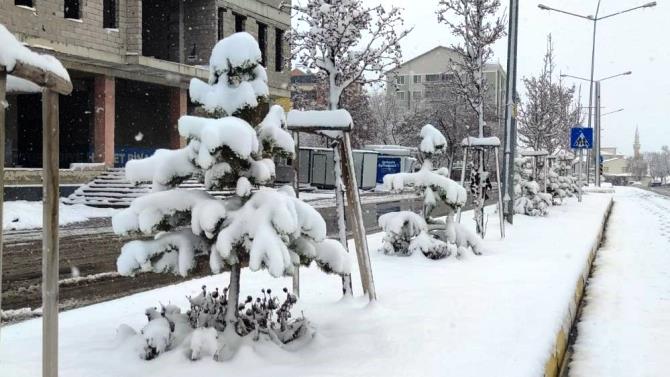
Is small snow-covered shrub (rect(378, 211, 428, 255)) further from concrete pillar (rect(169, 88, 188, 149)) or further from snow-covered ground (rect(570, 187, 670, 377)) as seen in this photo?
concrete pillar (rect(169, 88, 188, 149))

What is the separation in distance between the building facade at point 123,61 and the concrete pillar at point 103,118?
0.12 feet

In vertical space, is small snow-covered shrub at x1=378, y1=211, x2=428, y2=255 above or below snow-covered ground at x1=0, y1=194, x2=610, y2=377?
above

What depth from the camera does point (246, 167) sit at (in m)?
4.05

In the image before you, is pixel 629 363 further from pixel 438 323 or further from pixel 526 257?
pixel 526 257

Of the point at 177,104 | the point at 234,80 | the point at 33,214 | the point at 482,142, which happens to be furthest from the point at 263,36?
the point at 234,80

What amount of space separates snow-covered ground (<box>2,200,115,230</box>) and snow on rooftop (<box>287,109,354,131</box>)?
1171cm

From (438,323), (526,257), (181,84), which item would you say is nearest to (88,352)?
(438,323)

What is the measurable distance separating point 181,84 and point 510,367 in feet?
88.1

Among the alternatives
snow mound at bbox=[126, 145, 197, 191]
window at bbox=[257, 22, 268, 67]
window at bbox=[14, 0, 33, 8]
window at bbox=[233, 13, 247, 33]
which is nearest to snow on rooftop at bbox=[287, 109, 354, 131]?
snow mound at bbox=[126, 145, 197, 191]

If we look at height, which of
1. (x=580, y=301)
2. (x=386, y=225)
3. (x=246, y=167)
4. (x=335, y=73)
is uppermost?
(x=335, y=73)

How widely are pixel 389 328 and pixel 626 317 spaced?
2.90 meters

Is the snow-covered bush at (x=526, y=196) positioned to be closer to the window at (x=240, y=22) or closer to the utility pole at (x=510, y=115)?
the utility pole at (x=510, y=115)

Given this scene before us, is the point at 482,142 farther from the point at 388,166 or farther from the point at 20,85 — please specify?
the point at 388,166

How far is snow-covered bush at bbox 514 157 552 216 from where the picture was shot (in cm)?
1730
